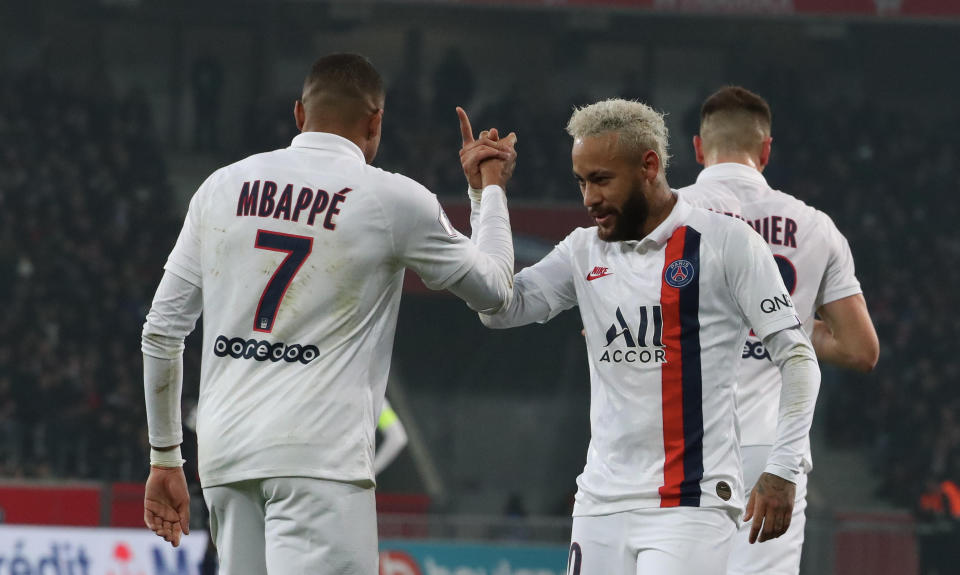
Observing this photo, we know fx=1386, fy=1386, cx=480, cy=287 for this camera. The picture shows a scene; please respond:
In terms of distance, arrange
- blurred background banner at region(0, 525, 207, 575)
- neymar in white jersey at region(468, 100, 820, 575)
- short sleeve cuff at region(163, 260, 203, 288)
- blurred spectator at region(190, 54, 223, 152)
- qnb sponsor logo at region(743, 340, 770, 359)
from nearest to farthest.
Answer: neymar in white jersey at region(468, 100, 820, 575)
short sleeve cuff at region(163, 260, 203, 288)
qnb sponsor logo at region(743, 340, 770, 359)
blurred background banner at region(0, 525, 207, 575)
blurred spectator at region(190, 54, 223, 152)

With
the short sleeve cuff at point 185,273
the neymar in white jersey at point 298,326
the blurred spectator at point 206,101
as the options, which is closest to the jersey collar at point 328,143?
the neymar in white jersey at point 298,326

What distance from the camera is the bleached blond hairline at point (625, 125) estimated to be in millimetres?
4074

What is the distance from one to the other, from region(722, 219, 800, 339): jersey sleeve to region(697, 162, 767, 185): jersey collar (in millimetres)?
1044

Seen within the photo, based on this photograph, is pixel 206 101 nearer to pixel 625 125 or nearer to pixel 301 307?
pixel 625 125

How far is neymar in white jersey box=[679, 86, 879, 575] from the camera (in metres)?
4.78

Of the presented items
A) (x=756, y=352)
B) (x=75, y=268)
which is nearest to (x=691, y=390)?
(x=756, y=352)

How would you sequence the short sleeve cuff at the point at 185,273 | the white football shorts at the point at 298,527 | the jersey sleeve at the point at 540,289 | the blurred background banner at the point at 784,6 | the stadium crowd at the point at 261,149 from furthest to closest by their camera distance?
the blurred background banner at the point at 784,6 < the stadium crowd at the point at 261,149 < the jersey sleeve at the point at 540,289 < the short sleeve cuff at the point at 185,273 < the white football shorts at the point at 298,527

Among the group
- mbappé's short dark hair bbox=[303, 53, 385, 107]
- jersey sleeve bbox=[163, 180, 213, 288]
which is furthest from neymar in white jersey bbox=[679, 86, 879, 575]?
jersey sleeve bbox=[163, 180, 213, 288]

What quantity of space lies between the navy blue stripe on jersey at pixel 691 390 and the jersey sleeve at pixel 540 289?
0.47 metres

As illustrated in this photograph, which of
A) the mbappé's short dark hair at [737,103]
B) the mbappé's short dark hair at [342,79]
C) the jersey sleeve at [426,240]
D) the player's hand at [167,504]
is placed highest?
the mbappé's short dark hair at [737,103]

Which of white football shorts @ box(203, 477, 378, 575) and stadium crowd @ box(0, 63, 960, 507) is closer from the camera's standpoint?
white football shorts @ box(203, 477, 378, 575)

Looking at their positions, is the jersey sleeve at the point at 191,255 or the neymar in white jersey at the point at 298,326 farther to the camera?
the jersey sleeve at the point at 191,255

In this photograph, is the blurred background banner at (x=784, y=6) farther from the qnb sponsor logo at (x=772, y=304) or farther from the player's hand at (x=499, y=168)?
the qnb sponsor logo at (x=772, y=304)

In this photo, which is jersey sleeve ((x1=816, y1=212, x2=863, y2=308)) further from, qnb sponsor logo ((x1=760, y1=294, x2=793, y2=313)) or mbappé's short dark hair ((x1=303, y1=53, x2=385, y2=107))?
mbappé's short dark hair ((x1=303, y1=53, x2=385, y2=107))
